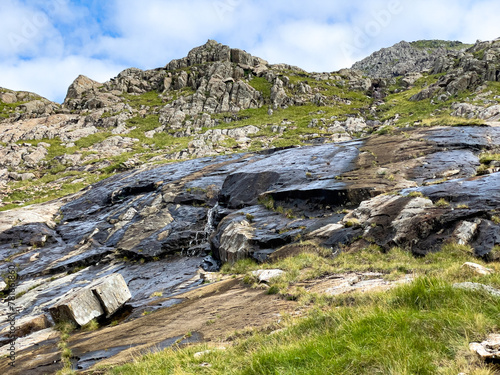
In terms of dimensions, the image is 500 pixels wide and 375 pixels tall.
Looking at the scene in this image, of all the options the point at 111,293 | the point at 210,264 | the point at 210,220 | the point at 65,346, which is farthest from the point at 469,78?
the point at 65,346

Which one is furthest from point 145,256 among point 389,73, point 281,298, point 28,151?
point 389,73

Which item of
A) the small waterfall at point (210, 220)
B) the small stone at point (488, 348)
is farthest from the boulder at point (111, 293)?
the small stone at point (488, 348)

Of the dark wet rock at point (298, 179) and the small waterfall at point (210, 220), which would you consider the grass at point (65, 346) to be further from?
the dark wet rock at point (298, 179)

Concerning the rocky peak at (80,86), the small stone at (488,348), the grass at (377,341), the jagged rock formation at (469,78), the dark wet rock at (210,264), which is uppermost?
the rocky peak at (80,86)

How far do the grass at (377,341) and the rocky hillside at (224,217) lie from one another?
150 cm

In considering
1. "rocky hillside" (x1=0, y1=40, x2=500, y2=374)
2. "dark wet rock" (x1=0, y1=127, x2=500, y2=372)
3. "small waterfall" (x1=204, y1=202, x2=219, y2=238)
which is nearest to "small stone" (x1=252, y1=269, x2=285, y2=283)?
"rocky hillside" (x1=0, y1=40, x2=500, y2=374)

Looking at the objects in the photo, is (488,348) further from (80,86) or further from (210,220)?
(80,86)

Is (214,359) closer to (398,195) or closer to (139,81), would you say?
(398,195)

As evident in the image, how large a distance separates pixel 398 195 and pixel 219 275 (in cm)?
1136

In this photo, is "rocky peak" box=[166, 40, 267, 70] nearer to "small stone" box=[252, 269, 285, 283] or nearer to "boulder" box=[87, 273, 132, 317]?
"boulder" box=[87, 273, 132, 317]

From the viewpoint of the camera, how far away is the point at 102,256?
78.4 ft

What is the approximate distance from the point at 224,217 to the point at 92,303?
40.2 ft

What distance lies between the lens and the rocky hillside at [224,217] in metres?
11.2

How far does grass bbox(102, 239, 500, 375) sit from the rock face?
6.93m
